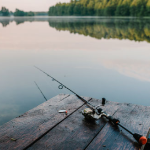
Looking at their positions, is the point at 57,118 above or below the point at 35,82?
above

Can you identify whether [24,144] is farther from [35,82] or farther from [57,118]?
[35,82]

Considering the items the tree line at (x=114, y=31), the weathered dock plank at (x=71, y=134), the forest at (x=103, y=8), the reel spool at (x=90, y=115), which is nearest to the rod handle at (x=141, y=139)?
the weathered dock plank at (x=71, y=134)

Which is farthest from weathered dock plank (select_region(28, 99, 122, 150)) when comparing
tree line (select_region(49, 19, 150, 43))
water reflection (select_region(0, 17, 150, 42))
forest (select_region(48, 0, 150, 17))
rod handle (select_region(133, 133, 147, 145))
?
forest (select_region(48, 0, 150, 17))

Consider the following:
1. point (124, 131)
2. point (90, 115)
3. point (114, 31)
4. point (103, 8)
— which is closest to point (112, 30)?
point (114, 31)

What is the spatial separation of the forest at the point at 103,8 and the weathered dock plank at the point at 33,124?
234ft

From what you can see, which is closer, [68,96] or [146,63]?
[68,96]

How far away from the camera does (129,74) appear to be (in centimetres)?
643

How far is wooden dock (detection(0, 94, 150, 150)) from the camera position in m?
2.33

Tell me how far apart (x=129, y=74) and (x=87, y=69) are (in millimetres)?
1485

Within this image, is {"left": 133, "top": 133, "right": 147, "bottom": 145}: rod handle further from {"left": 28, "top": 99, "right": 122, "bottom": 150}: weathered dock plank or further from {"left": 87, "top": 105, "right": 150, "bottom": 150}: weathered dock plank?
{"left": 28, "top": 99, "right": 122, "bottom": 150}: weathered dock plank

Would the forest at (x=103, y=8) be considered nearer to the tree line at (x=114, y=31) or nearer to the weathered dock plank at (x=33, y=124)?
the tree line at (x=114, y=31)

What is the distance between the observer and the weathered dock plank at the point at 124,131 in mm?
2317

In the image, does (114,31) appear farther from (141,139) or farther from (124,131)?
(141,139)

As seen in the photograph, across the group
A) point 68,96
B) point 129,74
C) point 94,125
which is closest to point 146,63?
point 129,74
